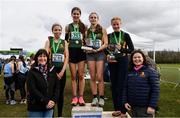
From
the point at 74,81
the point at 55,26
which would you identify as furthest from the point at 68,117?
the point at 55,26

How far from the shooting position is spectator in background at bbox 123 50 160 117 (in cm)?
474

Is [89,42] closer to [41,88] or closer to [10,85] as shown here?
[41,88]

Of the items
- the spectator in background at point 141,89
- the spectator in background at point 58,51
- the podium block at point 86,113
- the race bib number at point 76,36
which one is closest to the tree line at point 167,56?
the race bib number at point 76,36

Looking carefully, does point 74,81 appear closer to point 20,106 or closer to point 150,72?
point 150,72

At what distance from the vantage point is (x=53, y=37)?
6082 millimetres

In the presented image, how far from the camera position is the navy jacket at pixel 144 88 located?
15.5 ft

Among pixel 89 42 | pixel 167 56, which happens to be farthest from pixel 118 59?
pixel 167 56

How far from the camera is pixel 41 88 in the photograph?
15.3ft

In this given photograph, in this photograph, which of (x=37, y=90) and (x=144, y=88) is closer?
(x=37, y=90)

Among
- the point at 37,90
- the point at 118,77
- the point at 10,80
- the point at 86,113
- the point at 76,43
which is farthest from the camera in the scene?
the point at 10,80

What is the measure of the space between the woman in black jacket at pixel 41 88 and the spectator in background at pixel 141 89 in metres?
1.10

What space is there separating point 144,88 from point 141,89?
4 centimetres

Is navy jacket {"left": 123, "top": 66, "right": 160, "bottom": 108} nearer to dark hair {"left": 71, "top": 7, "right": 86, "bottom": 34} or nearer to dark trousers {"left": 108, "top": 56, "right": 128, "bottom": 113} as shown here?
dark trousers {"left": 108, "top": 56, "right": 128, "bottom": 113}

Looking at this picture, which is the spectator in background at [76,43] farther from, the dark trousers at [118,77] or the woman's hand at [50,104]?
A: the woman's hand at [50,104]
